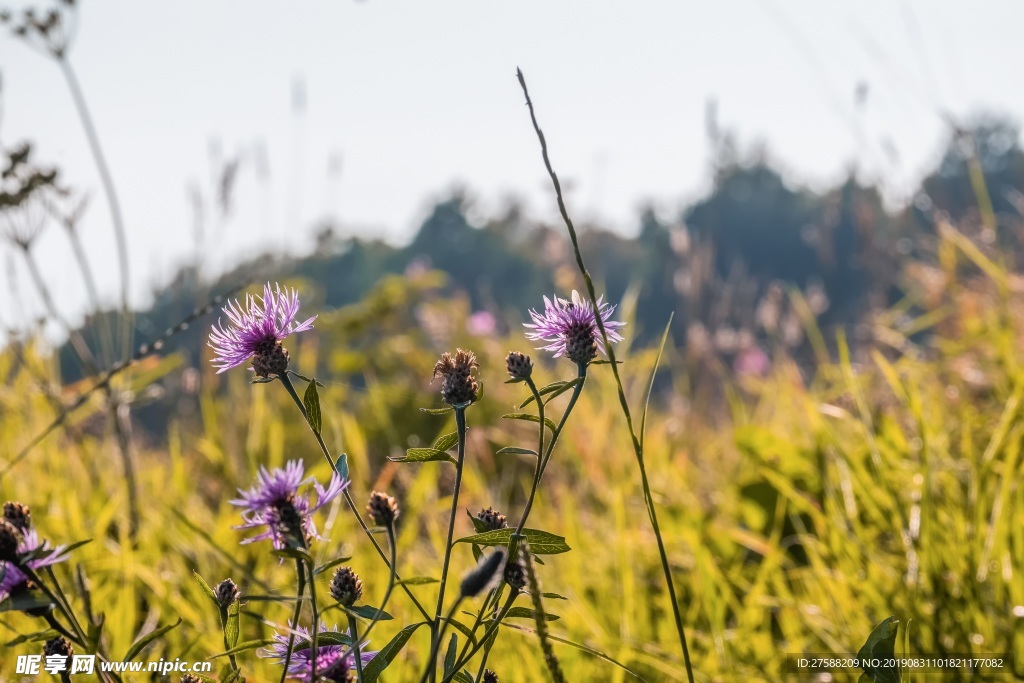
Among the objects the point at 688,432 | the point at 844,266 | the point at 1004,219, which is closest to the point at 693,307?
the point at 688,432

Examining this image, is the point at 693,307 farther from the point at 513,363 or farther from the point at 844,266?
the point at 844,266

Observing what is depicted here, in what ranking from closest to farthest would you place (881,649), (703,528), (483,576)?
(483,576)
(881,649)
(703,528)

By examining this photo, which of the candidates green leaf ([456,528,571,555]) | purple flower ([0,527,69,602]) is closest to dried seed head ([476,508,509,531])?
green leaf ([456,528,571,555])

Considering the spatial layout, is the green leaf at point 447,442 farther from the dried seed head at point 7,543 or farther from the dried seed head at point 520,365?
the dried seed head at point 7,543

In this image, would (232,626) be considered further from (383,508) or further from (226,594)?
(383,508)

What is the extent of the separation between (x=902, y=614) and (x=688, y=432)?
2.31 metres

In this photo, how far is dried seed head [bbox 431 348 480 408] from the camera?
0.56 metres

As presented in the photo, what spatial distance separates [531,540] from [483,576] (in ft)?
0.53

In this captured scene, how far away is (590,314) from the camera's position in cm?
62

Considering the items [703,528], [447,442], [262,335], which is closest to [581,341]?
[447,442]

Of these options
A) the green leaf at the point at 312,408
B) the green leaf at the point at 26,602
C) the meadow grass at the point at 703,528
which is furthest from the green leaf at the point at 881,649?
the green leaf at the point at 26,602

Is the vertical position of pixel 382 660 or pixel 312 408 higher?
pixel 312 408

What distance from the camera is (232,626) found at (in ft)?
1.95

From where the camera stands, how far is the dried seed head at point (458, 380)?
0.56m
